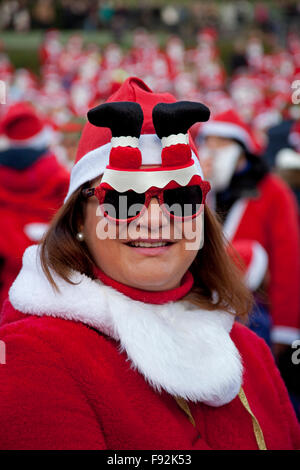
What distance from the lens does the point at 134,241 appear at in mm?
1337

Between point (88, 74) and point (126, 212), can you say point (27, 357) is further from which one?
point (88, 74)

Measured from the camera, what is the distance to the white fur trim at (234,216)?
11.5ft

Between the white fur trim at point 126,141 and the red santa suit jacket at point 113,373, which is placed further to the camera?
the white fur trim at point 126,141

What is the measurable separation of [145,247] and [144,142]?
0.24 meters

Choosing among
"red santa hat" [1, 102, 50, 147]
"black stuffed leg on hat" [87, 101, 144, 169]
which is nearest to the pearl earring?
"black stuffed leg on hat" [87, 101, 144, 169]

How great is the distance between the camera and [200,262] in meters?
1.63

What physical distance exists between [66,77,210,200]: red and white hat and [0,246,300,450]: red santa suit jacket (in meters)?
0.26

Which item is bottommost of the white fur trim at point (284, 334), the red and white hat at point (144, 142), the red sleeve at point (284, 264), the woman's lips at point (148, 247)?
the white fur trim at point (284, 334)

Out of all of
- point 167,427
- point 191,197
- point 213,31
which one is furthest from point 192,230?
point 213,31

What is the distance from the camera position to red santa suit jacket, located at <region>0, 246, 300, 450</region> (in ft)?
3.84

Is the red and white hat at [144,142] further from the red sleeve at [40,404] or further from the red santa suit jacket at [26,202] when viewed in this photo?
the red santa suit jacket at [26,202]

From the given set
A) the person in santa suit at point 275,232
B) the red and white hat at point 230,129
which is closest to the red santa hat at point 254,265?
the person in santa suit at point 275,232

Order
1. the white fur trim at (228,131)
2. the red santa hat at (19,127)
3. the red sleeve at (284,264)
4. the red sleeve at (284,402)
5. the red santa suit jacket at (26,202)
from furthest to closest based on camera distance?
the white fur trim at (228,131) < the red santa hat at (19,127) < the red sleeve at (284,264) < the red santa suit jacket at (26,202) < the red sleeve at (284,402)

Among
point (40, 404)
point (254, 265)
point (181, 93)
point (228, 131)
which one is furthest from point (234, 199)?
point (181, 93)
